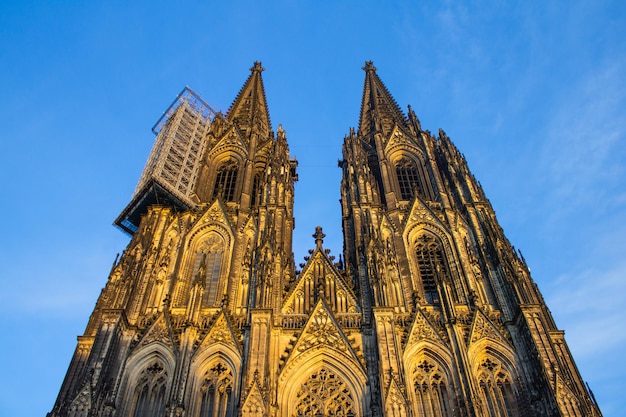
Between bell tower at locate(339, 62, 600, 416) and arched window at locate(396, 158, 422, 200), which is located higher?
arched window at locate(396, 158, 422, 200)

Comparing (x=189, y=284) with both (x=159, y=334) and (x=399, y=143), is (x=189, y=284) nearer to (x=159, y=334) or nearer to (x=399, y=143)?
(x=159, y=334)

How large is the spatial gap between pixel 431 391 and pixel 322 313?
4887 mm

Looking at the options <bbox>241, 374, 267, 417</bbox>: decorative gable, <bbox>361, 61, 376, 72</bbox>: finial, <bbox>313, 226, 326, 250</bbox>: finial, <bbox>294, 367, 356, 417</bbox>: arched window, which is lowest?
<bbox>241, 374, 267, 417</bbox>: decorative gable

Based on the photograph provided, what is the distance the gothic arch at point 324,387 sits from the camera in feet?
63.7

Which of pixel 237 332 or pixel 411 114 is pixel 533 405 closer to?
pixel 237 332

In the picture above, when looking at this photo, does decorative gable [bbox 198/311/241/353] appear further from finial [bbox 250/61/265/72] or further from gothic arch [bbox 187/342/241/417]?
finial [bbox 250/61/265/72]

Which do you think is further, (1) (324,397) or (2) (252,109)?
(2) (252,109)

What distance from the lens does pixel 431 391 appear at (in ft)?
65.4

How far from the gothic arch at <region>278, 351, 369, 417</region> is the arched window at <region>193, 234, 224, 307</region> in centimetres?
508

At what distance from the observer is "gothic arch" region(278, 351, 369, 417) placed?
63.7 feet

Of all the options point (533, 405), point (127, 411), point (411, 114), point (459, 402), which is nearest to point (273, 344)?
point (127, 411)

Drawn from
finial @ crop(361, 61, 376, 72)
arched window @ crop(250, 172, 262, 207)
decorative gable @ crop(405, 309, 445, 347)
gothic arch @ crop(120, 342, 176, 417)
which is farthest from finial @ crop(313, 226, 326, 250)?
finial @ crop(361, 61, 376, 72)

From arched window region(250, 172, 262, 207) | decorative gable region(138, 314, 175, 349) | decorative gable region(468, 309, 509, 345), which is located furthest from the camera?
arched window region(250, 172, 262, 207)

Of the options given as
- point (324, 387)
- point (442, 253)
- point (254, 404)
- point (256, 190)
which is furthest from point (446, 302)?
point (256, 190)
